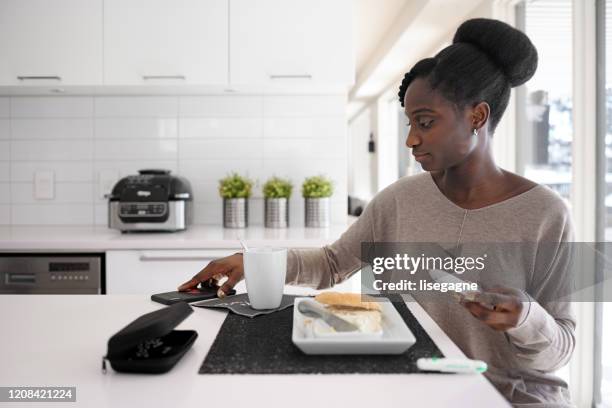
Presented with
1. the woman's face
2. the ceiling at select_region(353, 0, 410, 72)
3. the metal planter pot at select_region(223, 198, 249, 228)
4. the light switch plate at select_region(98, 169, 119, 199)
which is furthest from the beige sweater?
the ceiling at select_region(353, 0, 410, 72)

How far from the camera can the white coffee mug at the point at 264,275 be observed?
3.19 feet

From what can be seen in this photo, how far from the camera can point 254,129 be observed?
2.84 meters

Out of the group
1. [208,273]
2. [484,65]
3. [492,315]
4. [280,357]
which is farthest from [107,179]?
[492,315]

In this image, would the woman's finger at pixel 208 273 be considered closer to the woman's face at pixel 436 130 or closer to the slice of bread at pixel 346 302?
the slice of bread at pixel 346 302

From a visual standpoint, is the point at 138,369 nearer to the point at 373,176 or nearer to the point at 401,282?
the point at 401,282

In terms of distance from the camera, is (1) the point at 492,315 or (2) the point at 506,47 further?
(2) the point at 506,47

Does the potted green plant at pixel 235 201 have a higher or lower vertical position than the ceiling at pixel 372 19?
lower

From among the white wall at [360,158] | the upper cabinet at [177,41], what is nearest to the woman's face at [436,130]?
the upper cabinet at [177,41]

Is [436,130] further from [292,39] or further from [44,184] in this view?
[44,184]

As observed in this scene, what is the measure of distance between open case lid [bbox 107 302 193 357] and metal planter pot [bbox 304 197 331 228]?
6.16 feet

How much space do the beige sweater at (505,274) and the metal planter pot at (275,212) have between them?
3.80 feet

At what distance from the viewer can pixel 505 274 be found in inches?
46.3

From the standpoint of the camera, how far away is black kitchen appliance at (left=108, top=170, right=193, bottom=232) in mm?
2406

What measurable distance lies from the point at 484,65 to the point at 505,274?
48cm
